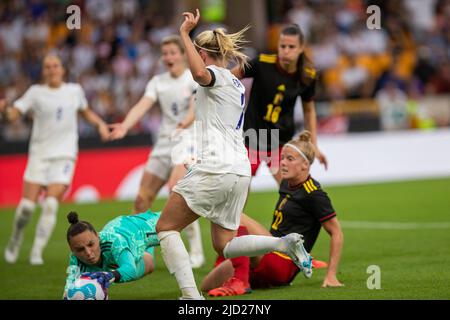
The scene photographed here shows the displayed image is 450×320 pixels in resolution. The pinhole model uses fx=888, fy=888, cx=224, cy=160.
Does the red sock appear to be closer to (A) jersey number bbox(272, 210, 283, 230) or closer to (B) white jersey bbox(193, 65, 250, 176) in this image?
(A) jersey number bbox(272, 210, 283, 230)

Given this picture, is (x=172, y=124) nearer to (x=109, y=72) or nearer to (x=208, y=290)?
(x=208, y=290)

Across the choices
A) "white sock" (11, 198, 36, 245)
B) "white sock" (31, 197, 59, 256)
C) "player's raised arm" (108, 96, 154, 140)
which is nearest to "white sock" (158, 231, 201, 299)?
"player's raised arm" (108, 96, 154, 140)

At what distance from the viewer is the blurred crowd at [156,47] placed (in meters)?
19.8

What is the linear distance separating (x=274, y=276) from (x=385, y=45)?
1606cm

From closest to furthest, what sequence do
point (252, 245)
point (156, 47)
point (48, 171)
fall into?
1. point (252, 245)
2. point (48, 171)
3. point (156, 47)

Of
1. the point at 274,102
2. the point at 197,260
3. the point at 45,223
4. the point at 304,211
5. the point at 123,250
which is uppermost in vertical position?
the point at 274,102

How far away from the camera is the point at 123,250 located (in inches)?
294

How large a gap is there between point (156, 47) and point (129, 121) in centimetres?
1199

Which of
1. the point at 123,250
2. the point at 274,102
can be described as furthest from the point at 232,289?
the point at 274,102

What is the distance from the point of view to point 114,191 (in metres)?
17.8

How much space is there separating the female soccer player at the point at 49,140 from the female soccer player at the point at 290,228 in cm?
360

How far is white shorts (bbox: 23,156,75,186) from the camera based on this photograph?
11.0 m

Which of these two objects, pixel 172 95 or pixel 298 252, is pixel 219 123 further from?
pixel 172 95
